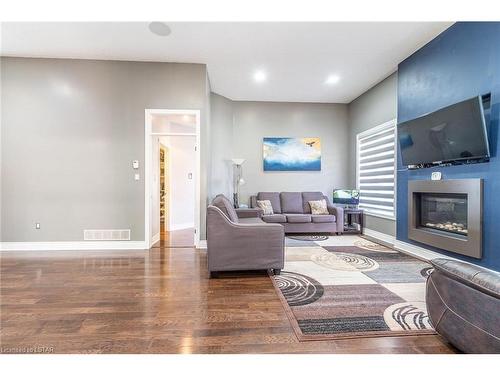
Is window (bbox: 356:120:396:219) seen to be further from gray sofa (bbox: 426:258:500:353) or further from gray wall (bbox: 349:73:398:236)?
gray sofa (bbox: 426:258:500:353)

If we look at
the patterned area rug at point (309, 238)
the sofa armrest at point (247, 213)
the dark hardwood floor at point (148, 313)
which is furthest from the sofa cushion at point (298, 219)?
the dark hardwood floor at point (148, 313)

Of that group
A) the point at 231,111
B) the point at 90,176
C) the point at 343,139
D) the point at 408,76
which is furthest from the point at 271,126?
the point at 90,176

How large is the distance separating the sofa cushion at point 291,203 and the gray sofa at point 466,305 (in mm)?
4269

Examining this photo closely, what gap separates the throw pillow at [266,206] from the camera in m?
5.71

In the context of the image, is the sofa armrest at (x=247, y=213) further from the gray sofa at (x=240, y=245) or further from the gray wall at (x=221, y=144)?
the gray sofa at (x=240, y=245)

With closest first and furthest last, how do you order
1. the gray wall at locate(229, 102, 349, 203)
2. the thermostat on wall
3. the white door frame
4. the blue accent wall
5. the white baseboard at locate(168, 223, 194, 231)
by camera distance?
1. the blue accent wall
2. the thermostat on wall
3. the white door frame
4. the white baseboard at locate(168, 223, 194, 231)
5. the gray wall at locate(229, 102, 349, 203)

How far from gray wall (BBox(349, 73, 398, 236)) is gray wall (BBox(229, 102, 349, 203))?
11.0 inches

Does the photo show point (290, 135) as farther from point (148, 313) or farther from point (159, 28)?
point (148, 313)

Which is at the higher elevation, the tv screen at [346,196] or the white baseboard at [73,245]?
the tv screen at [346,196]

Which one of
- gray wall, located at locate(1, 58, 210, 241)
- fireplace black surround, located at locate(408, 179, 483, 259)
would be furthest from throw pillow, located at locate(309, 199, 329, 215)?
gray wall, located at locate(1, 58, 210, 241)

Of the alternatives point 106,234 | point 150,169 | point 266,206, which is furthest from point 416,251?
point 106,234

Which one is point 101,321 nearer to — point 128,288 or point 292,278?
point 128,288

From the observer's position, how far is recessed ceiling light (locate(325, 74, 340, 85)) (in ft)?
15.8
